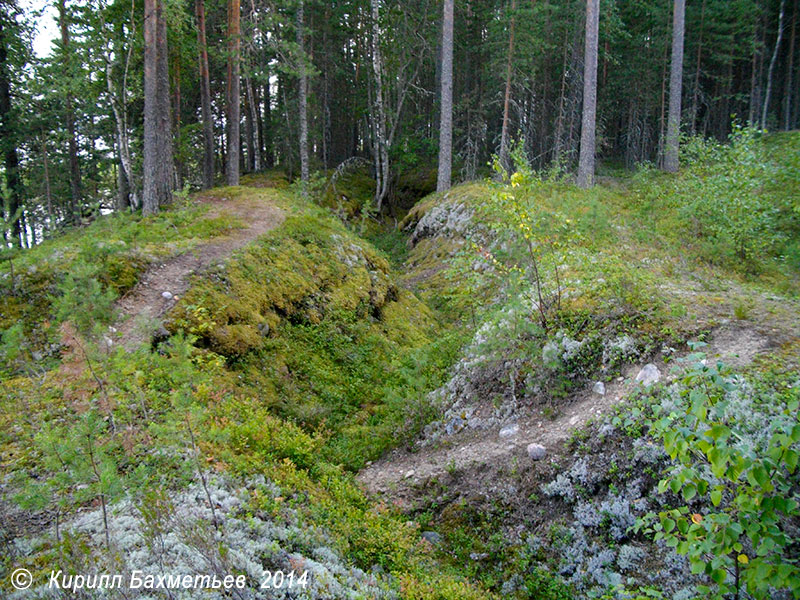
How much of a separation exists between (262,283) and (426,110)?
26.1 meters

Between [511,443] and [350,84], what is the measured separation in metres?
30.2

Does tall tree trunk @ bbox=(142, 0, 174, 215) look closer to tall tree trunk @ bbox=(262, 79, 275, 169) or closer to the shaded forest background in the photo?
the shaded forest background

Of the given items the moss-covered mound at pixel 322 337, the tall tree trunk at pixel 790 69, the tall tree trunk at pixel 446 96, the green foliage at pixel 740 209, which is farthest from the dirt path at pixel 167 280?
the tall tree trunk at pixel 790 69

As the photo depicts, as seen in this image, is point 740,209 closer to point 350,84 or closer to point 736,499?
point 736,499

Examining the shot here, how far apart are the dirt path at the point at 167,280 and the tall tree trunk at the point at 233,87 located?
692 centimetres

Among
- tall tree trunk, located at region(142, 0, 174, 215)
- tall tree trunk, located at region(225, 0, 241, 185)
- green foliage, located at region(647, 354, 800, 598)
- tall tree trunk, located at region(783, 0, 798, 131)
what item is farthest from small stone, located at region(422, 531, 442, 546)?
tall tree trunk, located at region(783, 0, 798, 131)

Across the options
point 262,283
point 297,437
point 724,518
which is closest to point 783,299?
point 724,518

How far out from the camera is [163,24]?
1218 cm

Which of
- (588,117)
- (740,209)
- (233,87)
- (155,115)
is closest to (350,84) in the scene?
(233,87)

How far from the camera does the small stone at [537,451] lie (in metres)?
4.57

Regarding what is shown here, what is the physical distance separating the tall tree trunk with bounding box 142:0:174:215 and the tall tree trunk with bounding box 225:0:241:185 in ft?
7.66

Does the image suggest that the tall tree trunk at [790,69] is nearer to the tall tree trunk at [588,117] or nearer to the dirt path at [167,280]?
the tall tree trunk at [588,117]

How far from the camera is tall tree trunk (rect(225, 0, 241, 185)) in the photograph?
558 inches

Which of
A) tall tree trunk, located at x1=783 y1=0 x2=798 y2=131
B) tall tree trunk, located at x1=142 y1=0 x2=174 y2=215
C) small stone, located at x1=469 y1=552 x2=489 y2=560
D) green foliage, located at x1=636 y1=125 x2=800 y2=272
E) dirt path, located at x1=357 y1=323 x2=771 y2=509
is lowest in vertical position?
small stone, located at x1=469 y1=552 x2=489 y2=560
